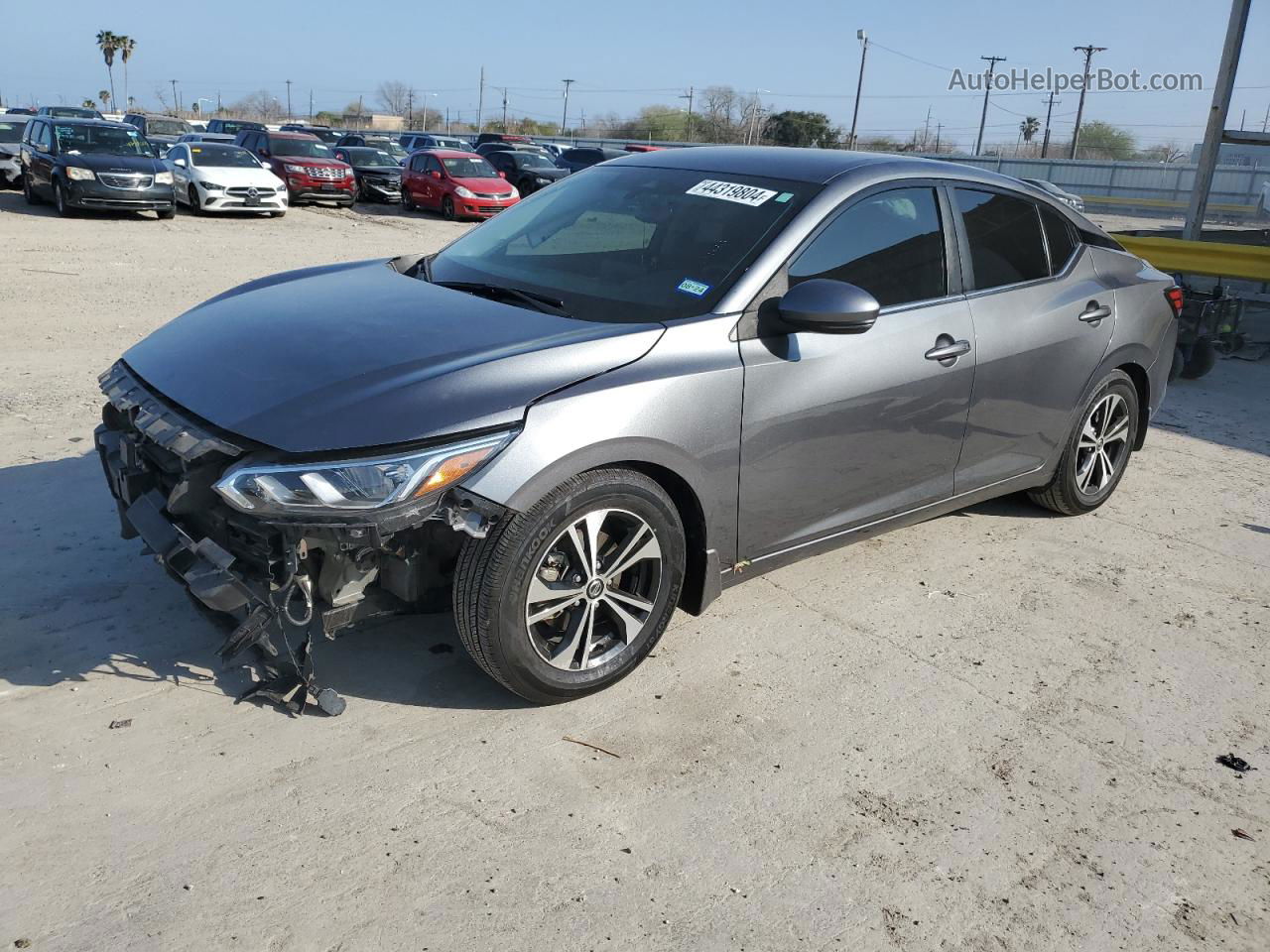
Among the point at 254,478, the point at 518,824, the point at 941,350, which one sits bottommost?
the point at 518,824

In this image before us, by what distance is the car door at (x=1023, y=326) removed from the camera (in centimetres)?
452

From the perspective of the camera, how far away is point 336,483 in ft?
9.70

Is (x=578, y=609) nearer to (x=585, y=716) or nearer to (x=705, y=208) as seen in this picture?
(x=585, y=716)

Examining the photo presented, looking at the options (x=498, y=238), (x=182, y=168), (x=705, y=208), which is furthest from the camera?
(x=182, y=168)

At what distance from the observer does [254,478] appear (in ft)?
9.71

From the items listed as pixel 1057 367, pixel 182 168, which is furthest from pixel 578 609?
pixel 182 168

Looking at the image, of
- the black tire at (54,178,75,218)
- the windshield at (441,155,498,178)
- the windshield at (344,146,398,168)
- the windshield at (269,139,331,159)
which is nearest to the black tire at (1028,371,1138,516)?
the black tire at (54,178,75,218)

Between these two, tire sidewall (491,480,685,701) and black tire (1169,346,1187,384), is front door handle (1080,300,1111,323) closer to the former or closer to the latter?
tire sidewall (491,480,685,701)

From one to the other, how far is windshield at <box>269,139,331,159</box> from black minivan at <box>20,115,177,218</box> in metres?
4.12

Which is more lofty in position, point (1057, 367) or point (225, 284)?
point (1057, 367)

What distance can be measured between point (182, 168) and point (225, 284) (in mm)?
9445

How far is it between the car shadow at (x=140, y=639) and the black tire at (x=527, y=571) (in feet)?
0.78

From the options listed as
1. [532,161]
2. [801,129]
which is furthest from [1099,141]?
[532,161]

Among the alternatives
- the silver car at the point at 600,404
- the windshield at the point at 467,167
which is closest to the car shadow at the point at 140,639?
the silver car at the point at 600,404
